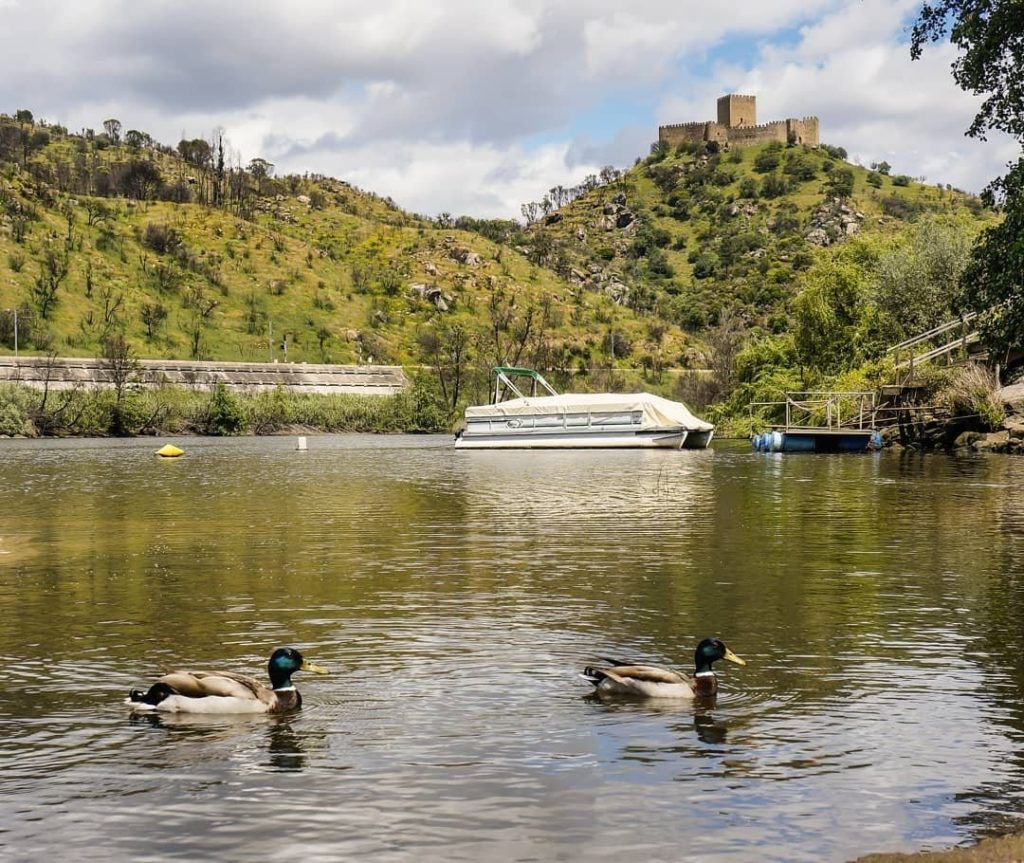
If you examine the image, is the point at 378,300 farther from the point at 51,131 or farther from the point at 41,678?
the point at 41,678

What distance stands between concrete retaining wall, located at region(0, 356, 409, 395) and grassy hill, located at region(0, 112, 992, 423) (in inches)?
246

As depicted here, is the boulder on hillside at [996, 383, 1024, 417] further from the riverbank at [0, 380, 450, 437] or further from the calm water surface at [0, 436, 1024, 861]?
the riverbank at [0, 380, 450, 437]

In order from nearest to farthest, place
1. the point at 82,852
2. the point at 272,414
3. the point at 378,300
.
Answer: the point at 82,852, the point at 272,414, the point at 378,300

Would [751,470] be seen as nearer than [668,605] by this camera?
No

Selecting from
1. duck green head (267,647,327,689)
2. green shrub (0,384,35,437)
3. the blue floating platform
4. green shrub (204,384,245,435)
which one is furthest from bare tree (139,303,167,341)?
duck green head (267,647,327,689)

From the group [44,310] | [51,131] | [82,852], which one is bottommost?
[82,852]

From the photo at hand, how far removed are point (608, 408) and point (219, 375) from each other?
167ft

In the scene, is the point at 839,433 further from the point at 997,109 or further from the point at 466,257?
the point at 466,257

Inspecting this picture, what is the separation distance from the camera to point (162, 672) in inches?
536

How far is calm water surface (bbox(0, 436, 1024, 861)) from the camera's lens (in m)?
8.69

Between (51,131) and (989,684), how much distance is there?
680 ft

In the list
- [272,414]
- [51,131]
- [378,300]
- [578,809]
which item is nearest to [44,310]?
[272,414]

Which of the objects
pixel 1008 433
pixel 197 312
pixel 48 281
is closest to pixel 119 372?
pixel 48 281

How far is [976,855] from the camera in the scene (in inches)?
287
